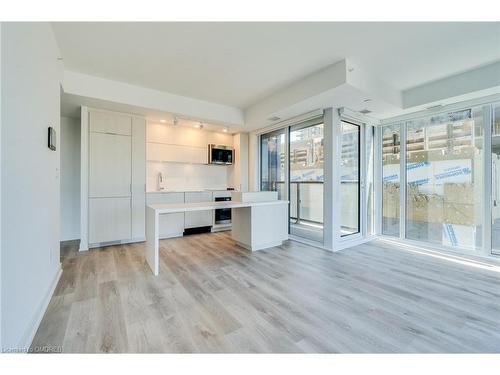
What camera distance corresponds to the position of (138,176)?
165 inches

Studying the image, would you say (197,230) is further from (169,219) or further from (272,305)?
(272,305)

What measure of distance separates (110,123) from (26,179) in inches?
108

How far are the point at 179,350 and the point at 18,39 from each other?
7.74 feet

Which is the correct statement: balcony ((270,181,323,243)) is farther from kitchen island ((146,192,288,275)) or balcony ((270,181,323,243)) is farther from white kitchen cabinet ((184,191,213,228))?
white kitchen cabinet ((184,191,213,228))

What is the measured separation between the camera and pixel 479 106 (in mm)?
3377

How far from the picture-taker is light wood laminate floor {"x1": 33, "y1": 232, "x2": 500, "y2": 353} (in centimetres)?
154

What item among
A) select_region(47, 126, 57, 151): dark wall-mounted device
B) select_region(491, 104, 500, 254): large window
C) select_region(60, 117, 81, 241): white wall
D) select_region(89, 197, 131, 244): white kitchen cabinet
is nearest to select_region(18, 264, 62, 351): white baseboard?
select_region(47, 126, 57, 151): dark wall-mounted device

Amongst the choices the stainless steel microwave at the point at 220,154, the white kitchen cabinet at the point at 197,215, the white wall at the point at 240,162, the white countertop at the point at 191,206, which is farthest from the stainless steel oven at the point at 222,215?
the white countertop at the point at 191,206

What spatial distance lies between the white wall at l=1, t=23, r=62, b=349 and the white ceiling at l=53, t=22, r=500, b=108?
56cm

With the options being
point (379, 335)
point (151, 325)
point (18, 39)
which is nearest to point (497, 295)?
point (379, 335)

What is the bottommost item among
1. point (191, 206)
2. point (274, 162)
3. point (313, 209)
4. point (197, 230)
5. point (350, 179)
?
point (197, 230)

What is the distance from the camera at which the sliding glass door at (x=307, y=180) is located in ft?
13.8

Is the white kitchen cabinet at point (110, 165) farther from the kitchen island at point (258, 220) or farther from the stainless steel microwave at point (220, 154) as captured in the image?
the kitchen island at point (258, 220)

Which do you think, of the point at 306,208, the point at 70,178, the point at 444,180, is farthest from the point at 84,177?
the point at 444,180
